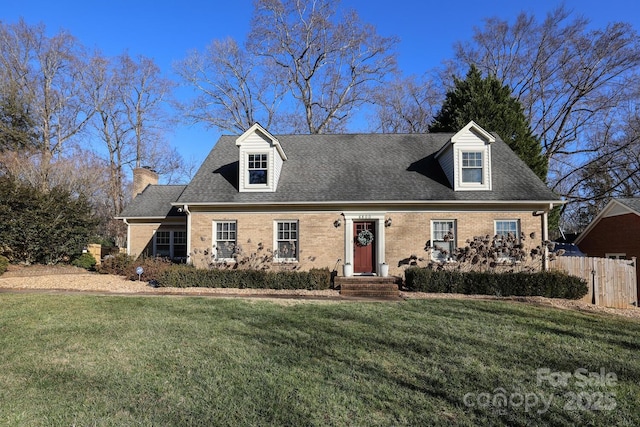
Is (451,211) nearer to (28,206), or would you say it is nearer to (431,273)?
(431,273)

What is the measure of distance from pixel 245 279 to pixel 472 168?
9.97 meters

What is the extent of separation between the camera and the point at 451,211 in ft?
47.2

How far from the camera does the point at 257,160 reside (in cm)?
1562

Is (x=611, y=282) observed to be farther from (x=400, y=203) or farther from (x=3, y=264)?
(x=3, y=264)

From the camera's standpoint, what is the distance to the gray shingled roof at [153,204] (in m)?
19.1

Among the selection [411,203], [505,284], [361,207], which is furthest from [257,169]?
[505,284]

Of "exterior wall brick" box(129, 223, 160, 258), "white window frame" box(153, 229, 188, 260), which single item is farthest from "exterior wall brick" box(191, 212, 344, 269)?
"exterior wall brick" box(129, 223, 160, 258)

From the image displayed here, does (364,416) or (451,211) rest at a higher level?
(451,211)

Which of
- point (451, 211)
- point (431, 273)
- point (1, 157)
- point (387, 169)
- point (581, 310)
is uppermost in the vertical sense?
point (1, 157)

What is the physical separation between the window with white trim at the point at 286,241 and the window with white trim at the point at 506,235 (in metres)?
7.78

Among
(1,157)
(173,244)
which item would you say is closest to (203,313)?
(173,244)

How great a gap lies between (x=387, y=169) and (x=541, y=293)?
24.9ft

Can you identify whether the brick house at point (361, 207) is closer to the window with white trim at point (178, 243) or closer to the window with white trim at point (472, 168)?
the window with white trim at point (472, 168)

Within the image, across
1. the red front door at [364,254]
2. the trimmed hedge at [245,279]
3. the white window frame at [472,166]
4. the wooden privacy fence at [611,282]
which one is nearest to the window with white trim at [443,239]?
the white window frame at [472,166]
